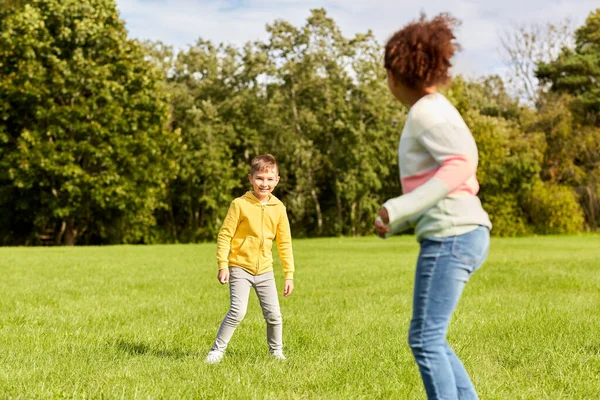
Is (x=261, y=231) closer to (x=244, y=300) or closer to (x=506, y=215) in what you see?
(x=244, y=300)

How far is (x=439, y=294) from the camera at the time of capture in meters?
3.38

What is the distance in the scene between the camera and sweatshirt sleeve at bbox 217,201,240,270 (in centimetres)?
601

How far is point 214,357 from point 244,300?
1.87 ft

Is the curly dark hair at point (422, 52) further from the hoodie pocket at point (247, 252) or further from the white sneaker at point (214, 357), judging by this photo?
the white sneaker at point (214, 357)

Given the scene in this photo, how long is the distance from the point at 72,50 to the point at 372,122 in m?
19.4

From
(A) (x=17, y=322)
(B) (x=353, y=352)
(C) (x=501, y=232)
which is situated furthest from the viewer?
(C) (x=501, y=232)

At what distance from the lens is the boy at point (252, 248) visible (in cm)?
614

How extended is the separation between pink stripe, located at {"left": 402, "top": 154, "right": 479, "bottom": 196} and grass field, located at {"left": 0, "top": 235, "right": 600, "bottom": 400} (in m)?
2.08

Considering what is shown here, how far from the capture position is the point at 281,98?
4634 cm

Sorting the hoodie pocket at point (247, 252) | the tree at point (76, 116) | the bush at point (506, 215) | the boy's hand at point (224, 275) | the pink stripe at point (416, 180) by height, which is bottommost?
the bush at point (506, 215)

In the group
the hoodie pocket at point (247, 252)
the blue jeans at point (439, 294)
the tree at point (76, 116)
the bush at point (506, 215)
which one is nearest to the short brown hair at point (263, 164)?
the hoodie pocket at point (247, 252)

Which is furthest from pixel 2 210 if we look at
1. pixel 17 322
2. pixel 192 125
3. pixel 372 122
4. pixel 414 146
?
pixel 414 146

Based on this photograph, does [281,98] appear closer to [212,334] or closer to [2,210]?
[2,210]

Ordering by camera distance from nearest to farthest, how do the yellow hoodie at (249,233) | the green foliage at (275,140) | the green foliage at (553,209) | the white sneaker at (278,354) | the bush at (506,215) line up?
1. the yellow hoodie at (249,233)
2. the white sneaker at (278,354)
3. the green foliage at (275,140)
4. the green foliage at (553,209)
5. the bush at (506,215)
